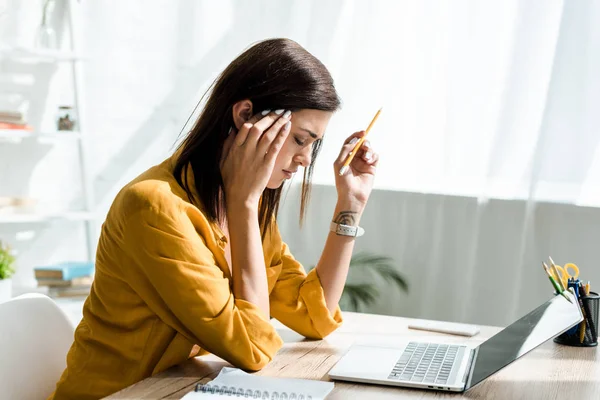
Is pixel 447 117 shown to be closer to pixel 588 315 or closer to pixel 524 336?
pixel 588 315

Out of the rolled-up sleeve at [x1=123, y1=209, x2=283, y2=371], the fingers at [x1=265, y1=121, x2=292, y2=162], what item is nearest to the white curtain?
the fingers at [x1=265, y1=121, x2=292, y2=162]

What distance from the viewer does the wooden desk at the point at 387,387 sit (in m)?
1.13

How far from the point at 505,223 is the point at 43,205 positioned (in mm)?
2017

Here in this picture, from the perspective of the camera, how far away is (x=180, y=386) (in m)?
1.15

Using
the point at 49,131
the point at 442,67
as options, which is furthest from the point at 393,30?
the point at 49,131

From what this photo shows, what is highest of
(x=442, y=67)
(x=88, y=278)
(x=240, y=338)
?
(x=442, y=67)

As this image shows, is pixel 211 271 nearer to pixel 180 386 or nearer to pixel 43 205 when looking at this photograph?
pixel 180 386

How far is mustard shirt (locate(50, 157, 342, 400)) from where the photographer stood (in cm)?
123

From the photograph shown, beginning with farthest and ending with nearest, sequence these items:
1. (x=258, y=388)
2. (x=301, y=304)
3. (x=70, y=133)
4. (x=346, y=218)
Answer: (x=70, y=133) < (x=346, y=218) < (x=301, y=304) < (x=258, y=388)

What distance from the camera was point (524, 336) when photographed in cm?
122

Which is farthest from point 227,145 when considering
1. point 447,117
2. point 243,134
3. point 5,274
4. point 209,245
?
point 5,274

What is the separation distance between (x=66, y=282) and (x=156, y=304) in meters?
2.03

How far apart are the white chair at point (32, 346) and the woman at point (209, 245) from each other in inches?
2.5

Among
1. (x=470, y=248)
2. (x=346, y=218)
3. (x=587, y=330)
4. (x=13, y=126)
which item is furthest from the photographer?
(x=13, y=126)
